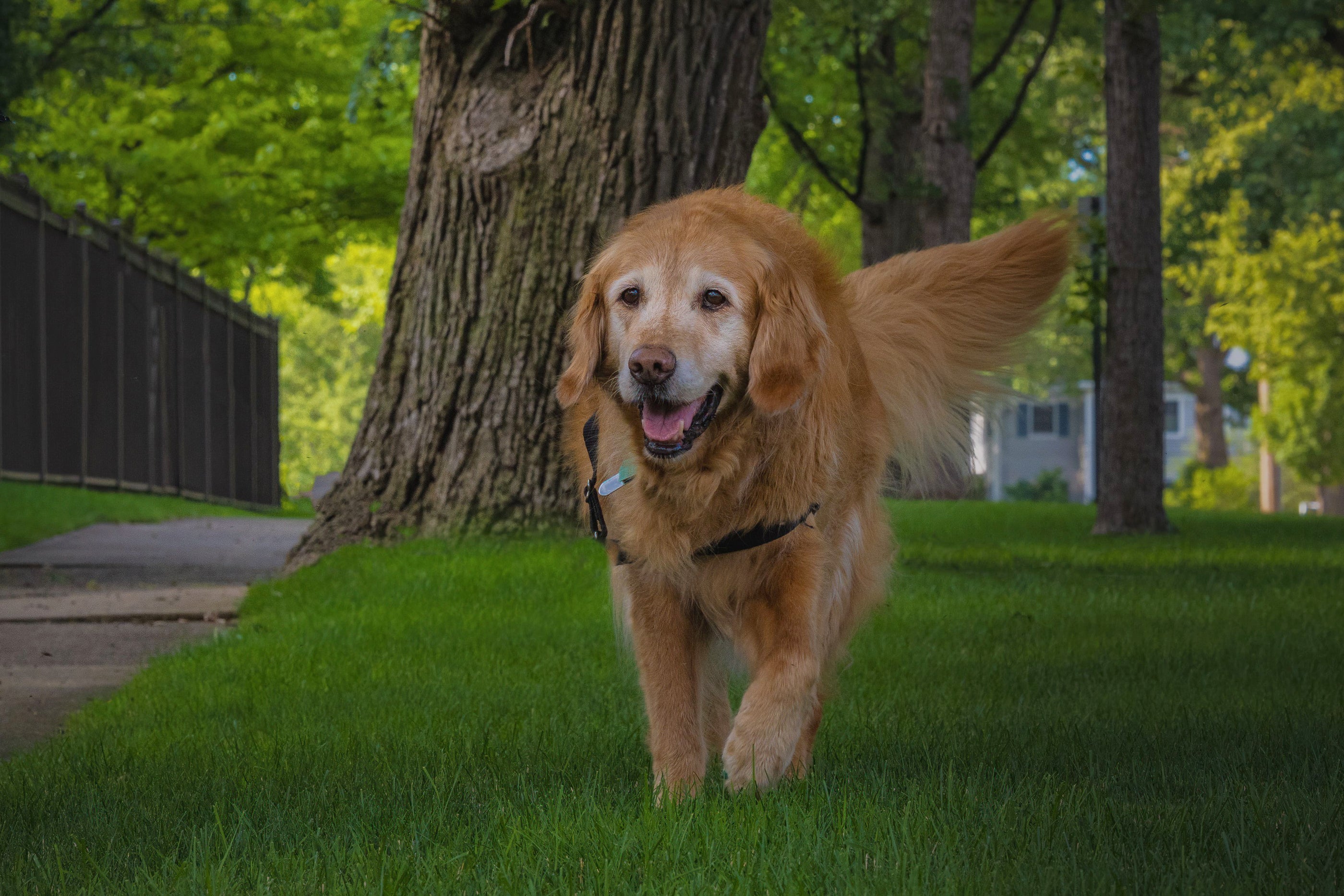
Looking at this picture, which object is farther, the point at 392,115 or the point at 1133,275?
the point at 392,115

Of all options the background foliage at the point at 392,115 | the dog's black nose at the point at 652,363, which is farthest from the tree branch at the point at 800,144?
the dog's black nose at the point at 652,363

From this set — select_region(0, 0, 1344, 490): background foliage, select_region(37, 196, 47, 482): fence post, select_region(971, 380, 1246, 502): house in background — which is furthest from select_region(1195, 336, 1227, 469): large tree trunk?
select_region(37, 196, 47, 482): fence post

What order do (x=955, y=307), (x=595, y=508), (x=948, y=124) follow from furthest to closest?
(x=948, y=124) < (x=955, y=307) < (x=595, y=508)

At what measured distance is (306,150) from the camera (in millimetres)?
22562

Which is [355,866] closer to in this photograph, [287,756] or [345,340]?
[287,756]

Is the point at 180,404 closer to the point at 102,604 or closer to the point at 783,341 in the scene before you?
the point at 102,604

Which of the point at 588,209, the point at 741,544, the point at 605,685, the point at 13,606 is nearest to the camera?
the point at 741,544

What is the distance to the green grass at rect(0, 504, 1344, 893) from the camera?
2678 millimetres

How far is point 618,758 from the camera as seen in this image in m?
4.00

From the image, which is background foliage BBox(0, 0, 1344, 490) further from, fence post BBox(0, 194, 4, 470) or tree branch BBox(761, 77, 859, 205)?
fence post BBox(0, 194, 4, 470)

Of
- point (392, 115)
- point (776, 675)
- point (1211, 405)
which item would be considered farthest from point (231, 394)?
point (1211, 405)

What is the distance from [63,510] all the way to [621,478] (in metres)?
10.5

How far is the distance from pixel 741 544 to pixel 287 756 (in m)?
1.42

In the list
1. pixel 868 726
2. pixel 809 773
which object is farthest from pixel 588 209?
pixel 809 773
